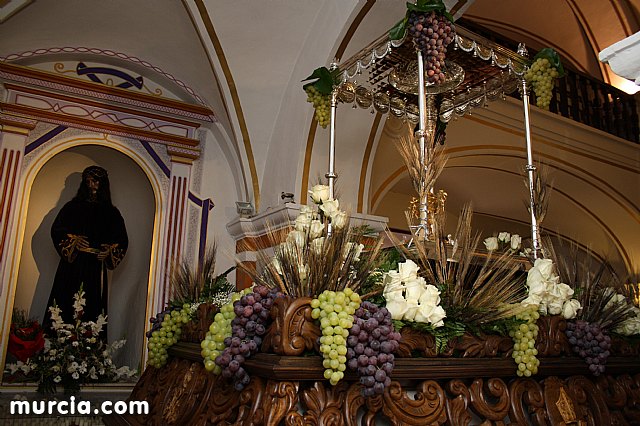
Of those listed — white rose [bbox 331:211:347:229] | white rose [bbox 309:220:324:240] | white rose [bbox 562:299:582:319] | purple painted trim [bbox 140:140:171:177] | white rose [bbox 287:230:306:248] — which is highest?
purple painted trim [bbox 140:140:171:177]

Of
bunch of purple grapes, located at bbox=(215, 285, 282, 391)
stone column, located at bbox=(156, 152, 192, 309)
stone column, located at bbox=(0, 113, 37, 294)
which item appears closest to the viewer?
bunch of purple grapes, located at bbox=(215, 285, 282, 391)

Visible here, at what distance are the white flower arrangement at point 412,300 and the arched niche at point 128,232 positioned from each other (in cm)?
391

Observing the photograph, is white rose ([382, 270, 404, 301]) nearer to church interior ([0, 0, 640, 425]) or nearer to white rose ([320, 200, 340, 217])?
white rose ([320, 200, 340, 217])

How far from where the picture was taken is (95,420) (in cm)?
448

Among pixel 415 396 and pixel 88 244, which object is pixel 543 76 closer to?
pixel 415 396

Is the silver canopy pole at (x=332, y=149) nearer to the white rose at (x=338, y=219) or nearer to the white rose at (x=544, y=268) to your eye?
the white rose at (x=338, y=219)

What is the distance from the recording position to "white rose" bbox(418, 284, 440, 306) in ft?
5.21

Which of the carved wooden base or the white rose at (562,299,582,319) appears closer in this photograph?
the carved wooden base

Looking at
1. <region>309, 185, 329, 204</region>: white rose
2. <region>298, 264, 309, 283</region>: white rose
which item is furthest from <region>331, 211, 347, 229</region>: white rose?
<region>298, 264, 309, 283</region>: white rose

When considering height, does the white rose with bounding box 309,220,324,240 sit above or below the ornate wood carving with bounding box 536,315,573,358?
above

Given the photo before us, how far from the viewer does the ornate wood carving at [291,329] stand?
1.42m

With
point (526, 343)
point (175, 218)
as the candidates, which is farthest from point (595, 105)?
point (526, 343)

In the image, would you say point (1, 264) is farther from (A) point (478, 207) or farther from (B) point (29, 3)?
(A) point (478, 207)

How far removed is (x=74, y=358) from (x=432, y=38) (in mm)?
3782
